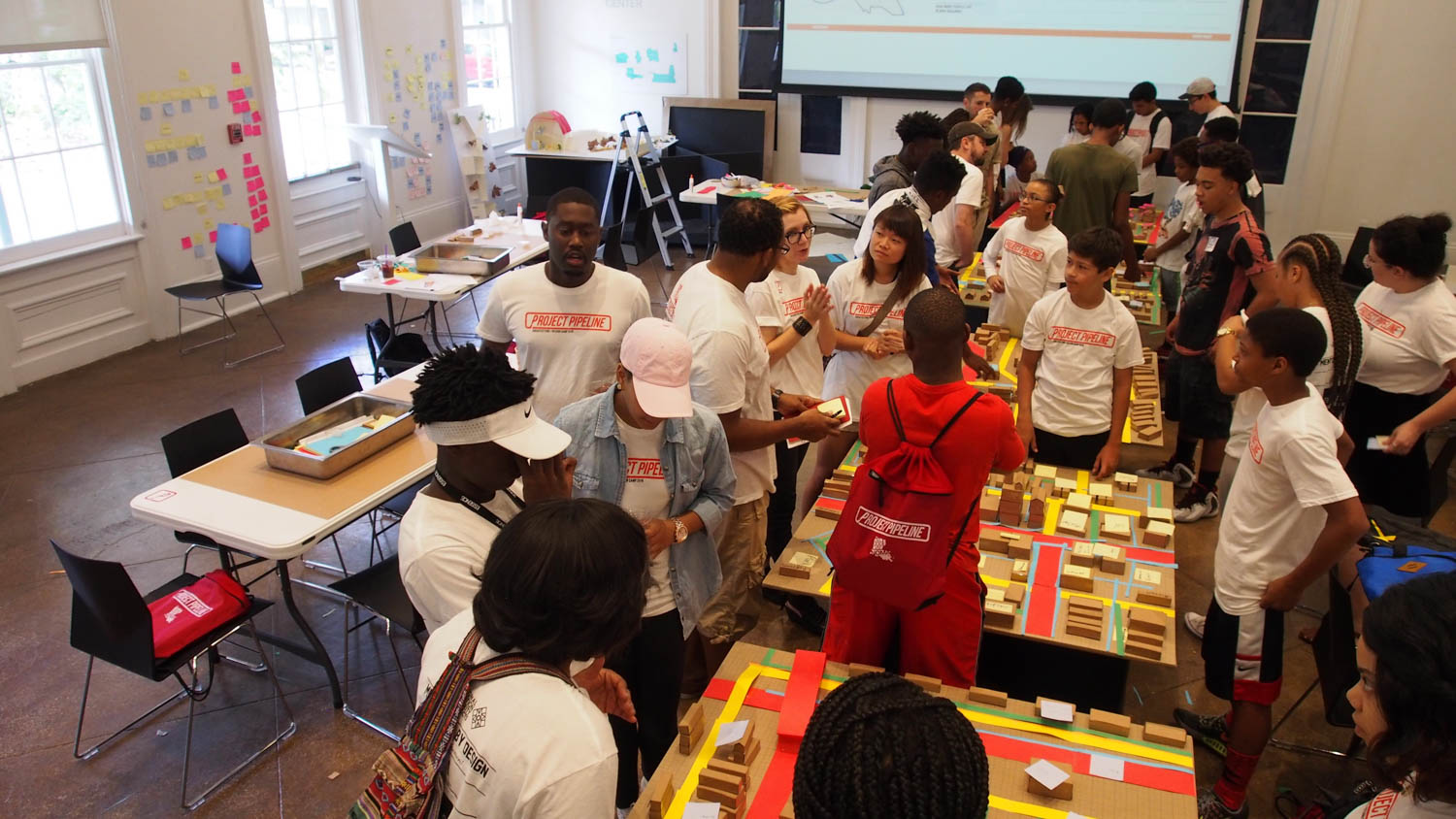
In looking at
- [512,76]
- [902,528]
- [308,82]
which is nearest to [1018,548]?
[902,528]

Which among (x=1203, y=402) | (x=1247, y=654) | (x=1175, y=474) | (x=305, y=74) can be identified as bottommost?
(x=1175, y=474)

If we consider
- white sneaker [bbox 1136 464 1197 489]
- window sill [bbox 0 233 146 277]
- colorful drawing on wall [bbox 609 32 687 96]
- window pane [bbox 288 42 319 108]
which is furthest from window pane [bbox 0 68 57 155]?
white sneaker [bbox 1136 464 1197 489]

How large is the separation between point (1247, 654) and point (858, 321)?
1762mm

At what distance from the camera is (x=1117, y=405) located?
370 cm

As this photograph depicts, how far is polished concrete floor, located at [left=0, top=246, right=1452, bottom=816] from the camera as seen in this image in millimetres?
3107

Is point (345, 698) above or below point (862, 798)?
below

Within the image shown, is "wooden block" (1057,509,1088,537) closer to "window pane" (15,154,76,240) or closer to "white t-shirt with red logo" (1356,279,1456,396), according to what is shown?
"white t-shirt with red logo" (1356,279,1456,396)

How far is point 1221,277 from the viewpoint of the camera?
4.35 metres

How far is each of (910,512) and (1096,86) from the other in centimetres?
804

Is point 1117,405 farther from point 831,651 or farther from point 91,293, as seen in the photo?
point 91,293

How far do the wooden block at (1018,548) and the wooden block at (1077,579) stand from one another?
0.56ft

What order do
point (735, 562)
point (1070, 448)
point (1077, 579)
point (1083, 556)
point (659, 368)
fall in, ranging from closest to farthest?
1. point (659, 368)
2. point (1077, 579)
3. point (1083, 556)
4. point (735, 562)
5. point (1070, 448)

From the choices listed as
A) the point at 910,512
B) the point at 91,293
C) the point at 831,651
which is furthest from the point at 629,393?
the point at 91,293

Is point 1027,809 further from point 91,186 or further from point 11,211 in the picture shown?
point 91,186
